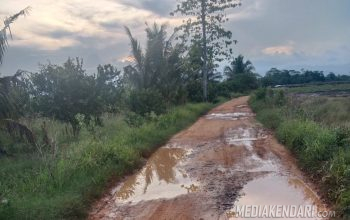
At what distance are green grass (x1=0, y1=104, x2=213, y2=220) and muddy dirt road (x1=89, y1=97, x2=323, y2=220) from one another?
33 cm

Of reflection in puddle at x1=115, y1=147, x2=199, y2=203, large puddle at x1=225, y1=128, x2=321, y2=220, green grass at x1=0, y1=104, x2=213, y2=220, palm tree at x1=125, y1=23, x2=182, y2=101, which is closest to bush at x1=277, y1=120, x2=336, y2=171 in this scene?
large puddle at x1=225, y1=128, x2=321, y2=220

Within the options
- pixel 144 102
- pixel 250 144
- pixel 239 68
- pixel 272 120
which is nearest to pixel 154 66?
pixel 144 102

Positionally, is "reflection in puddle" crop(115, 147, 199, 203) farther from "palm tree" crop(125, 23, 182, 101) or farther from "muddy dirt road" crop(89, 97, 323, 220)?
"palm tree" crop(125, 23, 182, 101)

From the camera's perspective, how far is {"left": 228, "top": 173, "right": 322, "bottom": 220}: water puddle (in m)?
6.68

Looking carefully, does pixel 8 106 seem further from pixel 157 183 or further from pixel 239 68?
pixel 239 68

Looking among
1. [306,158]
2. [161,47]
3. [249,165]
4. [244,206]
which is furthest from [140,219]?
[161,47]

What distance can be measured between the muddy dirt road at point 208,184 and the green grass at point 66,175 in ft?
Answer: 1.10

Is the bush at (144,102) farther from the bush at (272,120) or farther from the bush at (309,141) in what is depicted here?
the bush at (309,141)

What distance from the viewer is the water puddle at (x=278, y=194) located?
668cm

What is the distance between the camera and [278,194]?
720 centimetres

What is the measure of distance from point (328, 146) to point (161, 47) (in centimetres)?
1627

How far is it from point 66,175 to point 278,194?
13.4ft

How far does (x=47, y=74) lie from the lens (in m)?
14.8

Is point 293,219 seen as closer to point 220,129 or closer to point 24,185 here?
point 24,185
